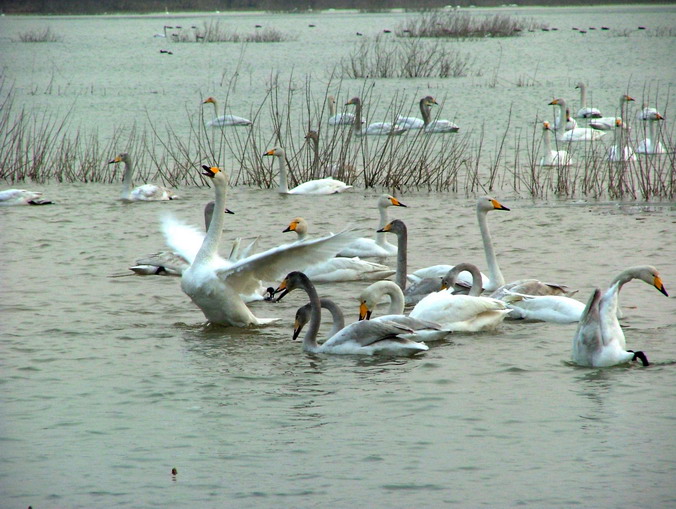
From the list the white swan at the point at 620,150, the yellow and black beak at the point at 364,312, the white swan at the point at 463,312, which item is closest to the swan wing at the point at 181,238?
the yellow and black beak at the point at 364,312

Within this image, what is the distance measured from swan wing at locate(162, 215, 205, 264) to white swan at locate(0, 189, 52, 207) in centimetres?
453

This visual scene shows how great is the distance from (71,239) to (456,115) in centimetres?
1182

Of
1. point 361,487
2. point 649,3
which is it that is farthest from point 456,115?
point 649,3

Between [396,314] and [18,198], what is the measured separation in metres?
7.39

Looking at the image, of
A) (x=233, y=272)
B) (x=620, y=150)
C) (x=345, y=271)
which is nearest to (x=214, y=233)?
(x=233, y=272)

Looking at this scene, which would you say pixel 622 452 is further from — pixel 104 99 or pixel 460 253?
pixel 104 99

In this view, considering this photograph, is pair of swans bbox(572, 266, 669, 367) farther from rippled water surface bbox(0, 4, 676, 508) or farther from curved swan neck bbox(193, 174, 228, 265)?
curved swan neck bbox(193, 174, 228, 265)

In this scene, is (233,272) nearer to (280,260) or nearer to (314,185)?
(280,260)

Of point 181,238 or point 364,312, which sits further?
point 181,238

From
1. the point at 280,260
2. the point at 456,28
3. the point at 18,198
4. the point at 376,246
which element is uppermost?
the point at 456,28

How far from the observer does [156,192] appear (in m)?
13.1

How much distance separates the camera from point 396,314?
7.11m

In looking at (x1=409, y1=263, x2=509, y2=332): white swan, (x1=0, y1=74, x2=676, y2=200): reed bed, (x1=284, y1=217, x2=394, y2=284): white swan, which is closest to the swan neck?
(x1=0, y1=74, x2=676, y2=200): reed bed

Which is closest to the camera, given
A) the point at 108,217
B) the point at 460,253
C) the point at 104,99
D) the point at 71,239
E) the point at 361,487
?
the point at 361,487
